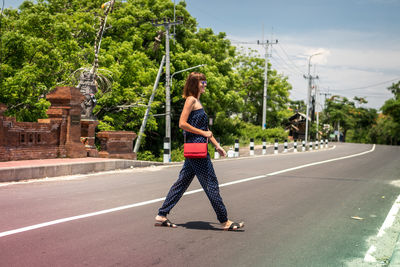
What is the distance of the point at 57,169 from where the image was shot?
387 inches

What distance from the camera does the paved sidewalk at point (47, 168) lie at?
875 cm

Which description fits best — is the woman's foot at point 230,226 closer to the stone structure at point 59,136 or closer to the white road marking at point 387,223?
the white road marking at point 387,223

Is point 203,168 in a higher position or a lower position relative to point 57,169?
higher

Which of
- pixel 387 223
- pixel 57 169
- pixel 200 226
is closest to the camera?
pixel 200 226

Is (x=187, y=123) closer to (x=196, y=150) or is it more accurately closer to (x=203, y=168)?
(x=196, y=150)

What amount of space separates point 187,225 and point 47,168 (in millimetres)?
5445

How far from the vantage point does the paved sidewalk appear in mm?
8749

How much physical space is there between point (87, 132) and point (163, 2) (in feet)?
87.1

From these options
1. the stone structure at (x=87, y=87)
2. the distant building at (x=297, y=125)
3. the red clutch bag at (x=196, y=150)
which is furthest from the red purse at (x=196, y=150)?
the distant building at (x=297, y=125)

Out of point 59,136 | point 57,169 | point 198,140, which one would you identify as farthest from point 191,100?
point 59,136

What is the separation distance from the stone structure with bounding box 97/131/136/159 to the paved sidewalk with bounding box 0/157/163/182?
133 centimetres

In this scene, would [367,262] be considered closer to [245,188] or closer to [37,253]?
[37,253]

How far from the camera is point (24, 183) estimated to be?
28.1 feet

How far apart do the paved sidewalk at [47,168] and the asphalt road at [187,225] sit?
0.50 m
